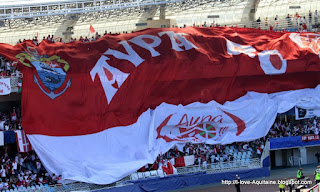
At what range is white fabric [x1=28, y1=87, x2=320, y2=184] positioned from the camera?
2903 centimetres

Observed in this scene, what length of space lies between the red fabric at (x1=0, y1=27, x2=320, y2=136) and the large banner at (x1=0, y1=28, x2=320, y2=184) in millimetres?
46

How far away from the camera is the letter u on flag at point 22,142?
29.3 m

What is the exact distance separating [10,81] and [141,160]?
672 centimetres

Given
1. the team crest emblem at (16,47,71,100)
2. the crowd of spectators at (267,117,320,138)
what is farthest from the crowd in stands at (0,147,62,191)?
the crowd of spectators at (267,117,320,138)

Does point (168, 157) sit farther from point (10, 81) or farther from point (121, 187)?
point (10, 81)

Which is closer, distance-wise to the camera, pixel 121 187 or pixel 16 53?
pixel 121 187

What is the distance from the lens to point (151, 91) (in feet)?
106

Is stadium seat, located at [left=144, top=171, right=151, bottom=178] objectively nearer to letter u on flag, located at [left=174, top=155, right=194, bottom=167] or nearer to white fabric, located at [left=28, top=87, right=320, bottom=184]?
white fabric, located at [left=28, top=87, right=320, bottom=184]

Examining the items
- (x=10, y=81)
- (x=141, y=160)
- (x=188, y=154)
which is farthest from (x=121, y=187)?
(x=10, y=81)

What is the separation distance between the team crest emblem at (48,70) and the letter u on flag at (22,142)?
2.05 meters

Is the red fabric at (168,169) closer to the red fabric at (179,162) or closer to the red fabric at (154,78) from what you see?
the red fabric at (179,162)

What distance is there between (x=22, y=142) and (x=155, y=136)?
6154 mm

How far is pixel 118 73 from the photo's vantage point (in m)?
31.6

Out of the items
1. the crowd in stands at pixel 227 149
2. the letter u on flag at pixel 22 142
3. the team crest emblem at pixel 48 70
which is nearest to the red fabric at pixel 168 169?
the crowd in stands at pixel 227 149
